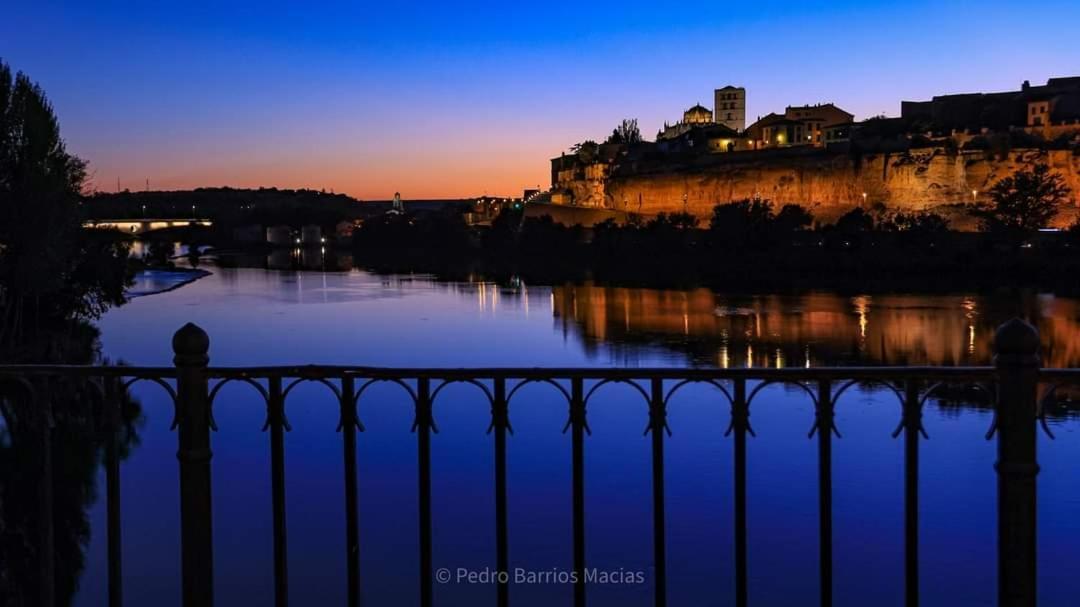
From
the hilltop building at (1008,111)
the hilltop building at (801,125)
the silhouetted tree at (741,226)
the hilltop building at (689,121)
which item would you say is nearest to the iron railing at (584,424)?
the silhouetted tree at (741,226)

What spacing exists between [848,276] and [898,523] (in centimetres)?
3117

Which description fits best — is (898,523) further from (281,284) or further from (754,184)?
A: (754,184)

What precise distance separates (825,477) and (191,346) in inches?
76.1

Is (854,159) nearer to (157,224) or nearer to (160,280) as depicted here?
(160,280)

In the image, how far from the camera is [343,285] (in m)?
40.5

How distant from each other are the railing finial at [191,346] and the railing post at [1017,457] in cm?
224

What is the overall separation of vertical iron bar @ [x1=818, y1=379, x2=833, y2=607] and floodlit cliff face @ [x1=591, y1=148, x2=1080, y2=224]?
4686cm

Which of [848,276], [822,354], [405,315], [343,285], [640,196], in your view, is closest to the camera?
[822,354]

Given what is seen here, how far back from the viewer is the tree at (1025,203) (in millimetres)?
38688

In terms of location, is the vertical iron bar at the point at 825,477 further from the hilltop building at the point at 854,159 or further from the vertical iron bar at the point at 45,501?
the hilltop building at the point at 854,159

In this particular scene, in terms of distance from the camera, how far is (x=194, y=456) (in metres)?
2.84

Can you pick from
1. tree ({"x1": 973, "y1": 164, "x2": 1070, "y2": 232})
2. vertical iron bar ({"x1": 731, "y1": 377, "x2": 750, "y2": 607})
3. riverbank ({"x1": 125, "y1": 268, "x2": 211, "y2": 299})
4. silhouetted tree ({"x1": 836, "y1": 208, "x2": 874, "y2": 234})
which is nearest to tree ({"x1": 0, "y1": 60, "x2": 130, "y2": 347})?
vertical iron bar ({"x1": 731, "y1": 377, "x2": 750, "y2": 607})

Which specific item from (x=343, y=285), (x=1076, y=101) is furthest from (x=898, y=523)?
(x=1076, y=101)

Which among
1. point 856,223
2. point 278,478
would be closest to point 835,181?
point 856,223
